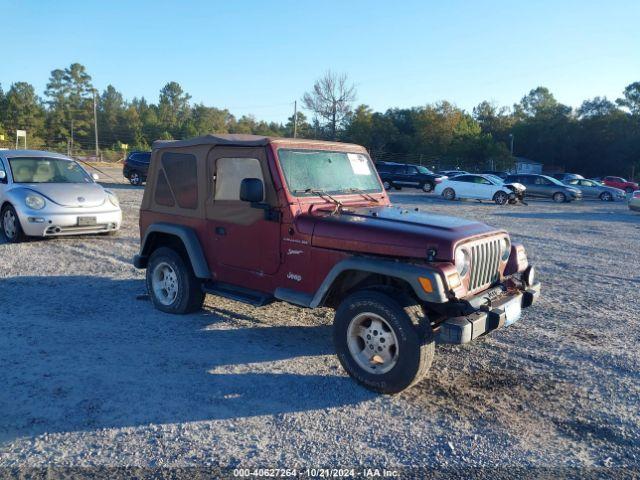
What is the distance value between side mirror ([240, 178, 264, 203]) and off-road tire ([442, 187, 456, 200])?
76.1ft

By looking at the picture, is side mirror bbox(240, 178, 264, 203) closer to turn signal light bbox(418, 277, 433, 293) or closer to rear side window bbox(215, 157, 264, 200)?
rear side window bbox(215, 157, 264, 200)

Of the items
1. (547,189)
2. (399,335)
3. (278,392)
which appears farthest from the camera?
(547,189)

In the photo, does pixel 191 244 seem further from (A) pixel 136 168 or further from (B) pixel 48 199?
(A) pixel 136 168

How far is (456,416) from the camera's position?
4.03m

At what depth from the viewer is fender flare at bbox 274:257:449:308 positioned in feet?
13.1

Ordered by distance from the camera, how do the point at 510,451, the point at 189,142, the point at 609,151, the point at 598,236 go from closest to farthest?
the point at 510,451 < the point at 189,142 < the point at 598,236 < the point at 609,151

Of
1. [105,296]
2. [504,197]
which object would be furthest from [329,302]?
[504,197]

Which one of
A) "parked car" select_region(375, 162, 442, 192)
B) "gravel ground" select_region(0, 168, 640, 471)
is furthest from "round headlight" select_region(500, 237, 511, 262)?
"parked car" select_region(375, 162, 442, 192)

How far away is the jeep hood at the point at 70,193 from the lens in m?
10.0

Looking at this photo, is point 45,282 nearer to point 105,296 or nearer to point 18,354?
point 105,296

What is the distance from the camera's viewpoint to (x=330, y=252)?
15.3ft

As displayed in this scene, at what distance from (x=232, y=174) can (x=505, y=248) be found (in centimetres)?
274

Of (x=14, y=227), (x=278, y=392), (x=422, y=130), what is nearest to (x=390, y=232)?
(x=278, y=392)

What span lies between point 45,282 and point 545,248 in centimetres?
985
